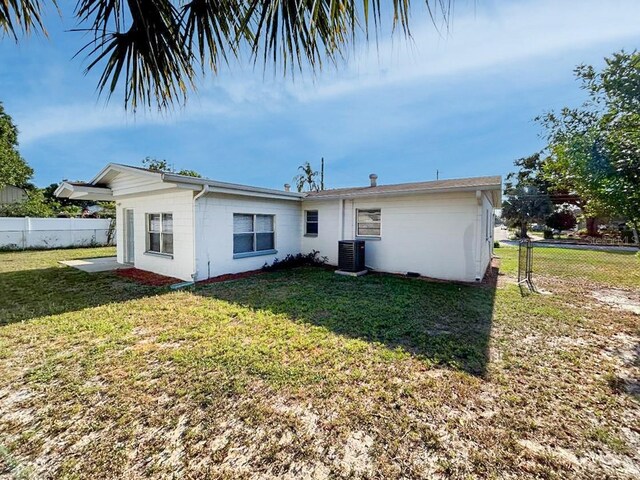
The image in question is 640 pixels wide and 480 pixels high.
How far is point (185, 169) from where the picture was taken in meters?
27.2

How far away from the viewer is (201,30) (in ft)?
5.58

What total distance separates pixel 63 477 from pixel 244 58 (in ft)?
9.51

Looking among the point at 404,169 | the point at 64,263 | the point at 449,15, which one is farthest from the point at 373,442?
the point at 404,169

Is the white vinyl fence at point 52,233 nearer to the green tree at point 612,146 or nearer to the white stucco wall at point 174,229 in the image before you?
the white stucco wall at point 174,229

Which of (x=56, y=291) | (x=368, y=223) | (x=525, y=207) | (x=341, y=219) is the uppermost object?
(x=525, y=207)

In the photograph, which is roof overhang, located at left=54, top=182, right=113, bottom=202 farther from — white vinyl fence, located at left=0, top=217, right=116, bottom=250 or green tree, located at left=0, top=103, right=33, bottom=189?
green tree, located at left=0, top=103, right=33, bottom=189

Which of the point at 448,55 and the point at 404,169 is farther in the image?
the point at 404,169

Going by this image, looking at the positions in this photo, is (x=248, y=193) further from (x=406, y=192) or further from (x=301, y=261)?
(x=406, y=192)

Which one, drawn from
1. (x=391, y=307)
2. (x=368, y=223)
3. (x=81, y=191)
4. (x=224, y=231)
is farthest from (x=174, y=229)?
(x=391, y=307)

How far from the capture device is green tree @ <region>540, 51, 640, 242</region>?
4000 millimetres

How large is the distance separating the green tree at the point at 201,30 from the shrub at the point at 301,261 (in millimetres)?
8315

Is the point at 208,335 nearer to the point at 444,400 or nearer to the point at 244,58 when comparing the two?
the point at 444,400

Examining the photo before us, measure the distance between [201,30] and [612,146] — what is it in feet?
17.9

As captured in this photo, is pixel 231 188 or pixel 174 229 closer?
pixel 231 188
